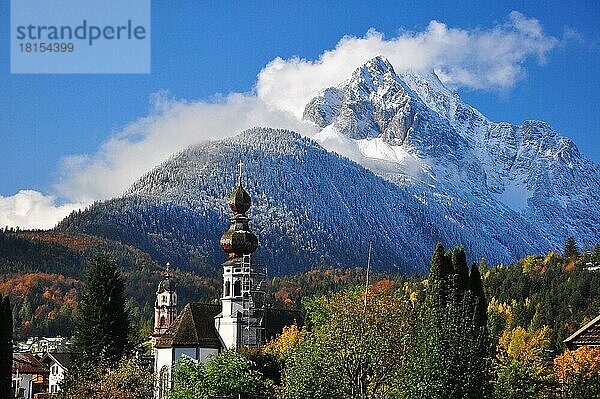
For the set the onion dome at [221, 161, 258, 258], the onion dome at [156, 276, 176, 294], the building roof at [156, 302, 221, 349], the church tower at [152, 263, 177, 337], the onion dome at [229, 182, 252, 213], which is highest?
the onion dome at [229, 182, 252, 213]

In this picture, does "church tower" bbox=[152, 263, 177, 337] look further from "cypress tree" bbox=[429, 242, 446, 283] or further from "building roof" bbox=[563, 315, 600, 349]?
"building roof" bbox=[563, 315, 600, 349]

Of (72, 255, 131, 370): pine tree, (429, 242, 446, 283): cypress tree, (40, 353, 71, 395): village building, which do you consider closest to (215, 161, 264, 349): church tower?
(72, 255, 131, 370): pine tree

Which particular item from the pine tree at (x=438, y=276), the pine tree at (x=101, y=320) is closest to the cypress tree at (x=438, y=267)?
the pine tree at (x=438, y=276)

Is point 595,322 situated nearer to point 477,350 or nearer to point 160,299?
point 477,350

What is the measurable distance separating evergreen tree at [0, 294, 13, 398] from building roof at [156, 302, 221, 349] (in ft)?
91.0

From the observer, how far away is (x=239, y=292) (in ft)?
276

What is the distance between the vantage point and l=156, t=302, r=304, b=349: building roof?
261 ft

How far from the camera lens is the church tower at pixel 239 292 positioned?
3221 inches

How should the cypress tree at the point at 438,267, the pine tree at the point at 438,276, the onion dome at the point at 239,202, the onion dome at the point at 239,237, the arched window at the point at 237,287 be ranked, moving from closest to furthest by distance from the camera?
the pine tree at the point at 438,276, the cypress tree at the point at 438,267, the arched window at the point at 237,287, the onion dome at the point at 239,237, the onion dome at the point at 239,202

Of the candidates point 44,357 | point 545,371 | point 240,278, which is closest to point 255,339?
point 240,278

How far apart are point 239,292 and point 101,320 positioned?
Answer: 22986 millimetres

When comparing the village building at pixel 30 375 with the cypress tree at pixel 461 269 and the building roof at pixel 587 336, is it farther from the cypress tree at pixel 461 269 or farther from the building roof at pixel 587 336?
the building roof at pixel 587 336

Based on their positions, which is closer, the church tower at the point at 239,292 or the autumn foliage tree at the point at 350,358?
the autumn foliage tree at the point at 350,358

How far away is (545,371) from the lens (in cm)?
4034
